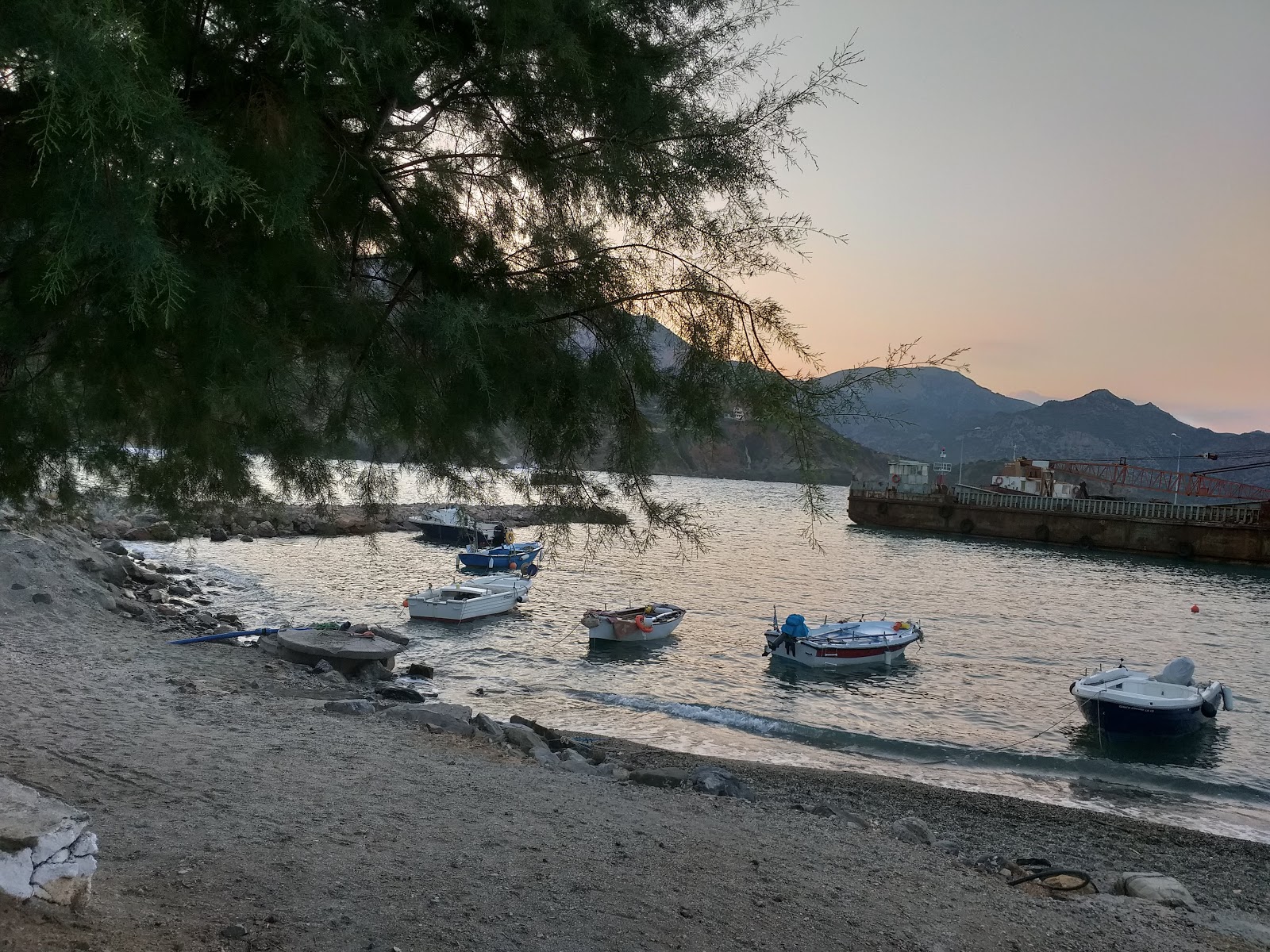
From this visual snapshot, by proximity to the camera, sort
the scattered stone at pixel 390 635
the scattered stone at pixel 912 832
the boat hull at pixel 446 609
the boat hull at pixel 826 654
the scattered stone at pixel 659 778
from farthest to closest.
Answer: the boat hull at pixel 446 609 < the boat hull at pixel 826 654 < the scattered stone at pixel 390 635 < the scattered stone at pixel 659 778 < the scattered stone at pixel 912 832

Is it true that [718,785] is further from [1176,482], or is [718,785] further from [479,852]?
[1176,482]

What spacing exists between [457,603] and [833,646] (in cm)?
1066

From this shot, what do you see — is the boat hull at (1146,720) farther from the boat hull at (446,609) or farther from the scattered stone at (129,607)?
the scattered stone at (129,607)

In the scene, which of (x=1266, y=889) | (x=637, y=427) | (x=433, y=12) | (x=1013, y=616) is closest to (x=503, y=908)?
(x=637, y=427)

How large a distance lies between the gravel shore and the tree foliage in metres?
2.68

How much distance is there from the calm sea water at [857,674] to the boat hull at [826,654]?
0.36 metres

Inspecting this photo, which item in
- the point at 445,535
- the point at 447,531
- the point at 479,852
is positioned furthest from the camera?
the point at 447,531

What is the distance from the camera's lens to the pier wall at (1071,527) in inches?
2469

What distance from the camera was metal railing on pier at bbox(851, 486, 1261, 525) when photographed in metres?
65.6

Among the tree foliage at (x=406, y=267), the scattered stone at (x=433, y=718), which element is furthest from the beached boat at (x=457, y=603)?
the tree foliage at (x=406, y=267)

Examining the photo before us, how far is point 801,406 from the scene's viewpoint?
4.08m

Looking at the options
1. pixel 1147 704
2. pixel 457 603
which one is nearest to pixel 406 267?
pixel 1147 704

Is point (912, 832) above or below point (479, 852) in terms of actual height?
below

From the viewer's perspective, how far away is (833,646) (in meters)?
23.4
